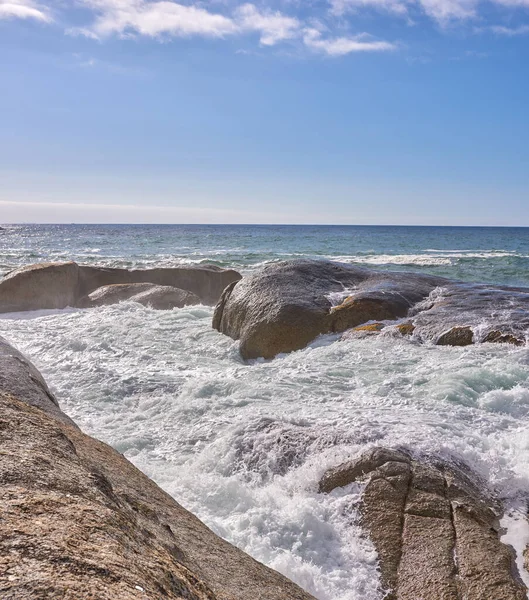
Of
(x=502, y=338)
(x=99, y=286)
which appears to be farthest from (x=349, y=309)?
(x=99, y=286)

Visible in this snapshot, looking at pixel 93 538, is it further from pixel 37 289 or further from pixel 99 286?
pixel 99 286

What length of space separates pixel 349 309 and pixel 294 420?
15.1ft

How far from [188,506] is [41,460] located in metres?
2.42

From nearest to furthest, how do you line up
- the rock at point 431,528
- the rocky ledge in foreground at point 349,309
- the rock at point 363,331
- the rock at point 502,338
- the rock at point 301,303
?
the rock at point 431,528
the rock at point 502,338
the rocky ledge in foreground at point 349,309
the rock at point 363,331
the rock at point 301,303

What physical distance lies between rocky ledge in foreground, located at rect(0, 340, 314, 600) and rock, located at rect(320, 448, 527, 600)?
3.21 feet

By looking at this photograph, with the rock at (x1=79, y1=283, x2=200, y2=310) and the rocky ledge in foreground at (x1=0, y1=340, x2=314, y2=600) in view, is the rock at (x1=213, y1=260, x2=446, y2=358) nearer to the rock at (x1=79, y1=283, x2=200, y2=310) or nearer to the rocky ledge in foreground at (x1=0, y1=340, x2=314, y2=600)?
the rock at (x1=79, y1=283, x2=200, y2=310)

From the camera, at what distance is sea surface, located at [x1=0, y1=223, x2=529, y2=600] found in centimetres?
409

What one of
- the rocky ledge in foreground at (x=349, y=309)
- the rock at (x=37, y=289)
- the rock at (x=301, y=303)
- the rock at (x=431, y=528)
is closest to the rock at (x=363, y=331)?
the rocky ledge in foreground at (x=349, y=309)

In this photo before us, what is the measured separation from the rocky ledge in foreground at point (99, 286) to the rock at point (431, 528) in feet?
34.1

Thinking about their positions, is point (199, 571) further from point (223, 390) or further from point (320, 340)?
point (320, 340)

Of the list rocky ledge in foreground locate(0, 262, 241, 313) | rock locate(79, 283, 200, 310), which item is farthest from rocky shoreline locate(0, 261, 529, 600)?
rocky ledge in foreground locate(0, 262, 241, 313)

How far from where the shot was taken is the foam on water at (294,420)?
409 centimetres

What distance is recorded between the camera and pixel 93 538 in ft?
5.81

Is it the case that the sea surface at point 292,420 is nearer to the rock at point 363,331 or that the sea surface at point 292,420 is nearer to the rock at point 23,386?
the rock at point 363,331
